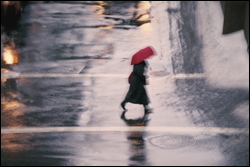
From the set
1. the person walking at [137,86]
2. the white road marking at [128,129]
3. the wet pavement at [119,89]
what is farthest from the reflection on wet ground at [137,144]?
the person walking at [137,86]

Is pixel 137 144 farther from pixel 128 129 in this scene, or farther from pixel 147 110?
pixel 147 110

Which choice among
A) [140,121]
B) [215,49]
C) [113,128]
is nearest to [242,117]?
[140,121]

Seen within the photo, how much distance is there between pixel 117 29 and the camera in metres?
16.2

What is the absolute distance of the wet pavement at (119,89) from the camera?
852 centimetres

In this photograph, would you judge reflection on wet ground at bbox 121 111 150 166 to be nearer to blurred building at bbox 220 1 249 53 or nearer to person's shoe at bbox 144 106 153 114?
person's shoe at bbox 144 106 153 114

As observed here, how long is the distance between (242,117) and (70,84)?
5083 millimetres

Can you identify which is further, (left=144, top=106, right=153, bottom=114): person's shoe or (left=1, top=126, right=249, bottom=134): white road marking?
(left=144, top=106, right=153, bottom=114): person's shoe

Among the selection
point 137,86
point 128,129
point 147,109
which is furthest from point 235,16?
point 128,129

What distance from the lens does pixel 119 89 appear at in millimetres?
11594

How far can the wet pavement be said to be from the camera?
8523 mm

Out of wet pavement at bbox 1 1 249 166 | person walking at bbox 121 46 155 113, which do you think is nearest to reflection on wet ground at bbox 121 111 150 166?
wet pavement at bbox 1 1 249 166

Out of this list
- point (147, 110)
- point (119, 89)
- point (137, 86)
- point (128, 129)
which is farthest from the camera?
point (119, 89)

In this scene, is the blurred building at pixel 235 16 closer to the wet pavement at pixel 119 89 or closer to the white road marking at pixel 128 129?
the wet pavement at pixel 119 89

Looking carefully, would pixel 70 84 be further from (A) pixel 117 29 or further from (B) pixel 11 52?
(A) pixel 117 29
